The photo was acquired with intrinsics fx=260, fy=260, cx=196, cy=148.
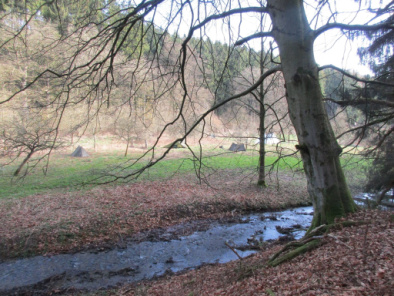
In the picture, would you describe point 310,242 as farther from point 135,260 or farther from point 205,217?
point 205,217

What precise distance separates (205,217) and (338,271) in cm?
786

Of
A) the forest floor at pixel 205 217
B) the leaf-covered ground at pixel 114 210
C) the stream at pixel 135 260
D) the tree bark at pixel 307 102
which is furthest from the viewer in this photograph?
the leaf-covered ground at pixel 114 210

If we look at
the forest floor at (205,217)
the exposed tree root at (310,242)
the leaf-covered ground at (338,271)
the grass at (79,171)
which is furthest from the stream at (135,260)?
the grass at (79,171)

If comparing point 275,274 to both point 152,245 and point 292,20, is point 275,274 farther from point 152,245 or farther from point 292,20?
point 152,245

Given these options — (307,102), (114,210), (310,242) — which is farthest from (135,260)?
(307,102)

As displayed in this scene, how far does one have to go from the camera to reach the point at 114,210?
952 centimetres

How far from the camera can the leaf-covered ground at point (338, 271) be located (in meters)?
2.19

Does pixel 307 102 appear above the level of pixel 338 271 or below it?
above

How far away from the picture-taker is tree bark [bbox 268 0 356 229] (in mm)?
3213

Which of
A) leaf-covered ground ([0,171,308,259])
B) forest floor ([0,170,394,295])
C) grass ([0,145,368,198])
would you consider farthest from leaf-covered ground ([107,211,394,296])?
leaf-covered ground ([0,171,308,259])

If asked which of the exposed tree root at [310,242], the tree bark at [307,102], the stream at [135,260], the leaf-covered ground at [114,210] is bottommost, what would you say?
the stream at [135,260]

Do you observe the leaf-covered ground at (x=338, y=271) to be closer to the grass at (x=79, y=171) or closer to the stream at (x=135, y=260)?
the stream at (x=135, y=260)

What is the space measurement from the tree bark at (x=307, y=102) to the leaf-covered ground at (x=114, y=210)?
559 cm

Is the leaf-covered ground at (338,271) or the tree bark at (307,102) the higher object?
the tree bark at (307,102)
